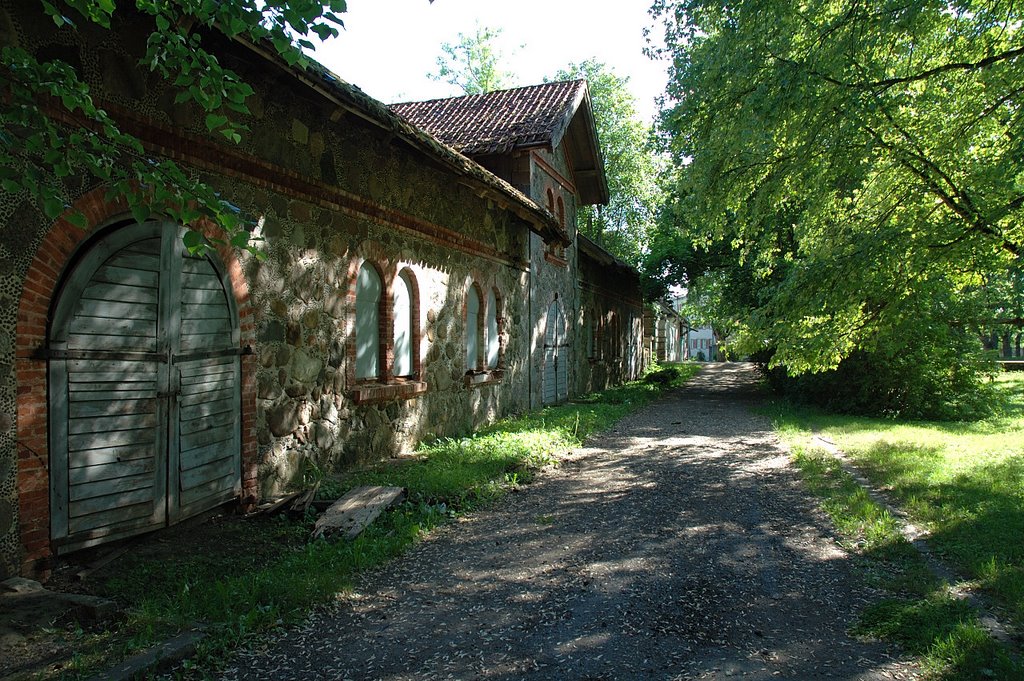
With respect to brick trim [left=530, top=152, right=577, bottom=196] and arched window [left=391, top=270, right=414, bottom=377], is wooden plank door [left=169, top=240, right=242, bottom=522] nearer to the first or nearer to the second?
→ arched window [left=391, top=270, right=414, bottom=377]

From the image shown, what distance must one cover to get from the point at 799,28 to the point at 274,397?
6.44 m

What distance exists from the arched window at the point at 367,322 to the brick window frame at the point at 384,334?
0.05 metres

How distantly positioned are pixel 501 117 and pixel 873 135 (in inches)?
358

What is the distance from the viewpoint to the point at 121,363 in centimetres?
481

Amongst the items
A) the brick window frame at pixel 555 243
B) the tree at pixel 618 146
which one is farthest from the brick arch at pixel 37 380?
the tree at pixel 618 146

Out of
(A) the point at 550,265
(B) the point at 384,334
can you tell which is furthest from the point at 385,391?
(A) the point at 550,265

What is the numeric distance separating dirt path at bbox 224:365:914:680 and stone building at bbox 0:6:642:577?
187 centimetres

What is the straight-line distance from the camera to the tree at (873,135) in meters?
6.33

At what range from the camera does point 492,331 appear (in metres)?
12.4

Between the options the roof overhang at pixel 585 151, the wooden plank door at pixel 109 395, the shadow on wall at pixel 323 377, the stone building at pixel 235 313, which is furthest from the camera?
the roof overhang at pixel 585 151

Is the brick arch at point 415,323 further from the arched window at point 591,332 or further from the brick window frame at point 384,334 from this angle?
the arched window at point 591,332

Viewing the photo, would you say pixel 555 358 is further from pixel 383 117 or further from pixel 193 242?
pixel 193 242

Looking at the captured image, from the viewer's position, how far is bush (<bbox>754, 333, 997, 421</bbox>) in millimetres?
13867

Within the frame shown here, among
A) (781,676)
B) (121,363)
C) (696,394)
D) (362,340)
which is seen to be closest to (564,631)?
(781,676)
